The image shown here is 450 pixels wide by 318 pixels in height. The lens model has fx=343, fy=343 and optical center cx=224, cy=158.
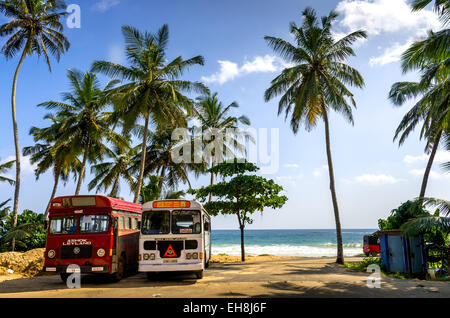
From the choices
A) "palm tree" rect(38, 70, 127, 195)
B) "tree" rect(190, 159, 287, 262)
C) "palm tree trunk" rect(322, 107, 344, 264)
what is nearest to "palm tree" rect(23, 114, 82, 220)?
"palm tree" rect(38, 70, 127, 195)

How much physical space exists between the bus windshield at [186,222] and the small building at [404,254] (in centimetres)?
792

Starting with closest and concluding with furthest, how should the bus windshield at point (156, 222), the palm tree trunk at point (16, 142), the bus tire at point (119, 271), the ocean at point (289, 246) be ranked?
the bus windshield at point (156, 222)
the bus tire at point (119, 271)
the palm tree trunk at point (16, 142)
the ocean at point (289, 246)

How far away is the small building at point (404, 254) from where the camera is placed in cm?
1350

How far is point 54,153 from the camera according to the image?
26.8m

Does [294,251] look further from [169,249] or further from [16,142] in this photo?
[169,249]

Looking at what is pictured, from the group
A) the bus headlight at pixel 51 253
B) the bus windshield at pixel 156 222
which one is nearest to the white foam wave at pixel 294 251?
the bus windshield at pixel 156 222

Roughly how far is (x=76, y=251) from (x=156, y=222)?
9.12 ft

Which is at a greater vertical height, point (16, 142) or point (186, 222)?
point (16, 142)

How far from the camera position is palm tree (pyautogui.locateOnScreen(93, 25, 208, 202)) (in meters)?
21.9

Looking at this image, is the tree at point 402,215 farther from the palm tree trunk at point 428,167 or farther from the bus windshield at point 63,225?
the bus windshield at point 63,225

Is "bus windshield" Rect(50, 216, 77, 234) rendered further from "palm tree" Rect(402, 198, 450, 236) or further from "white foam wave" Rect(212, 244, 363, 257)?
"white foam wave" Rect(212, 244, 363, 257)

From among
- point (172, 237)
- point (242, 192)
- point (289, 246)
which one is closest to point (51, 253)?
point (172, 237)

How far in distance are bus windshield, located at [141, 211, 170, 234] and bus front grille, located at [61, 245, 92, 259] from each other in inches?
76.2
